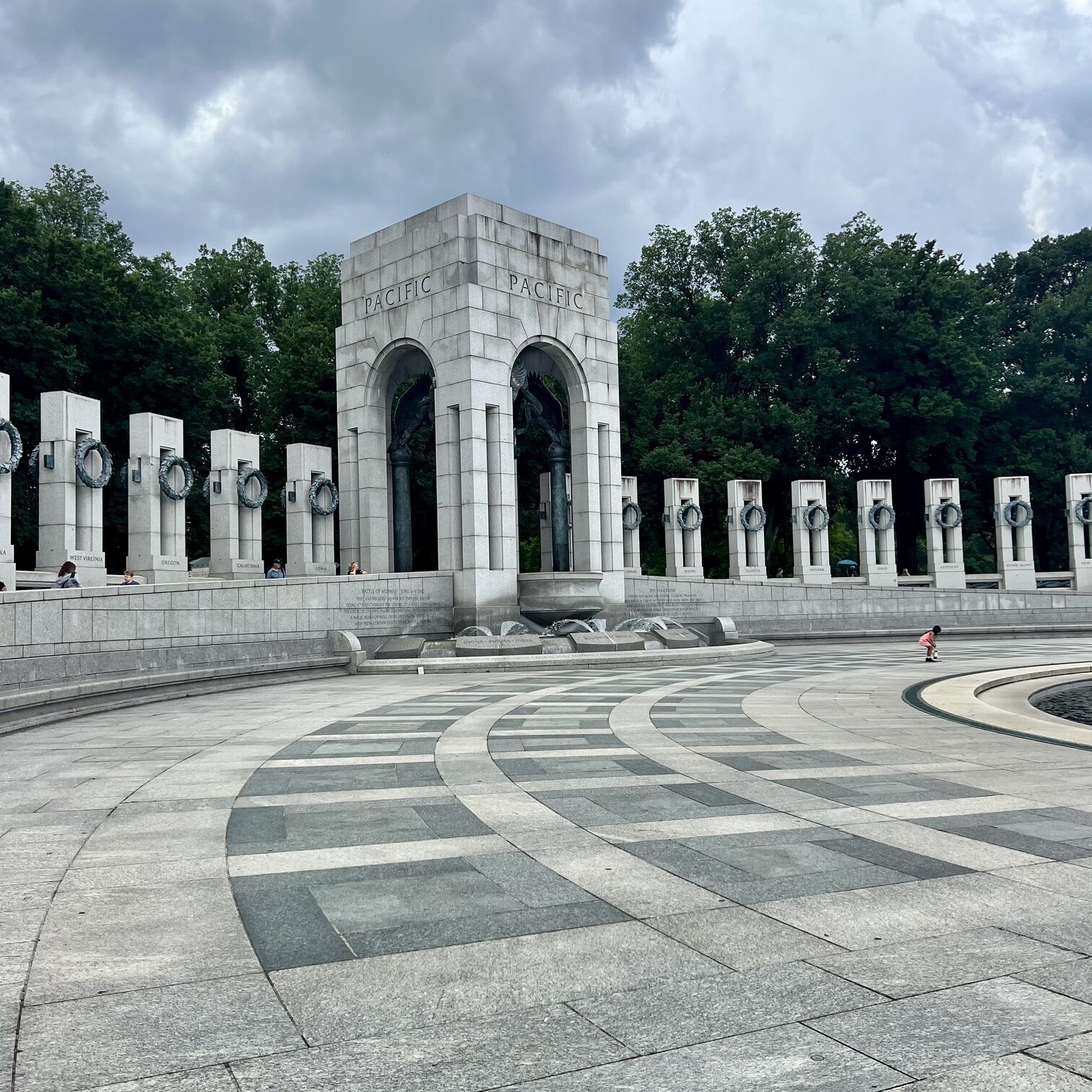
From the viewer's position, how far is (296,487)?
31766 mm

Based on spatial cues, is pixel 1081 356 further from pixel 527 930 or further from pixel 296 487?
pixel 527 930

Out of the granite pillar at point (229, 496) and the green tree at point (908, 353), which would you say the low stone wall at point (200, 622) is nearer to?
the granite pillar at point (229, 496)

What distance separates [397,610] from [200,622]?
273 inches

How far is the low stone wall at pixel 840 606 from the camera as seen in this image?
1379 inches

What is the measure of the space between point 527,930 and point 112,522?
36198 mm

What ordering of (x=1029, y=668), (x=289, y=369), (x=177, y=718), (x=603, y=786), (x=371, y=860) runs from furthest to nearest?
(x=289, y=369) → (x=1029, y=668) → (x=177, y=718) → (x=603, y=786) → (x=371, y=860)

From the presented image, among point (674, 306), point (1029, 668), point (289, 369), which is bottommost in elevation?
point (1029, 668)

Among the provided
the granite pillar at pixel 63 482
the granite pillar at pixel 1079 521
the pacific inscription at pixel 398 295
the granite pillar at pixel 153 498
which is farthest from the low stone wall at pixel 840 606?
the granite pillar at pixel 63 482

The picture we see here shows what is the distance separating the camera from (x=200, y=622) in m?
22.3

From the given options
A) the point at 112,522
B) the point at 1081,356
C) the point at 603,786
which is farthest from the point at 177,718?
the point at 1081,356

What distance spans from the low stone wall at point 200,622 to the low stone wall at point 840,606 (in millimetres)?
8899

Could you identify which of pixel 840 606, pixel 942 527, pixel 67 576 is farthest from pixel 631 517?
pixel 67 576

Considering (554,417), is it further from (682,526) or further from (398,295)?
(682,526)

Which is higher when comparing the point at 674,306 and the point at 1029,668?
the point at 674,306
